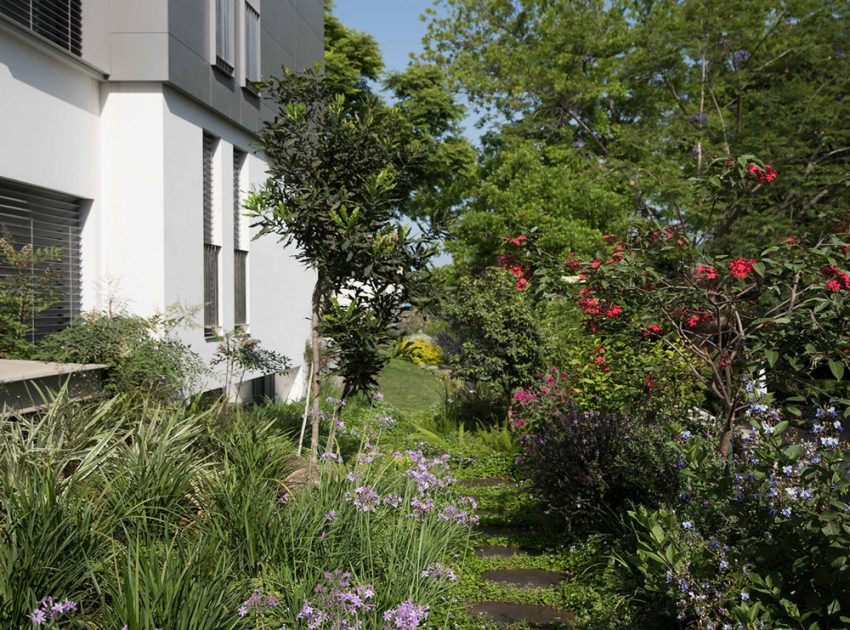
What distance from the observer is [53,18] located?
845cm

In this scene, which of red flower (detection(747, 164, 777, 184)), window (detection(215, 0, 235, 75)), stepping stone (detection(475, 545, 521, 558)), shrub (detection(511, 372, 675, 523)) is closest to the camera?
red flower (detection(747, 164, 777, 184))

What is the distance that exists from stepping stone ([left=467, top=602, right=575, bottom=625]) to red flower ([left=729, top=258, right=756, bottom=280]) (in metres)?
2.79

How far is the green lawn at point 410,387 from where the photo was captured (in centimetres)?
1748

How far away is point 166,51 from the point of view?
914 cm

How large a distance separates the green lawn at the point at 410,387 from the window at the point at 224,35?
728 cm

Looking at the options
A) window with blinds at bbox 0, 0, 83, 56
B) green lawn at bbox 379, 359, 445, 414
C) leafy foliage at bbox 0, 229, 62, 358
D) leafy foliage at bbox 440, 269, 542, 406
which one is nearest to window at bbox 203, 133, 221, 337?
window with blinds at bbox 0, 0, 83, 56

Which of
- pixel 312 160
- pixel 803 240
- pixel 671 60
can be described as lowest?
pixel 803 240

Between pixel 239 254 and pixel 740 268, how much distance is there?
9194 millimetres

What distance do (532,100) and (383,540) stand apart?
21722mm

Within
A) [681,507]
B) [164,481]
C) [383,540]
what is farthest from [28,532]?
[681,507]

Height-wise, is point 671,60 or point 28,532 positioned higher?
point 671,60

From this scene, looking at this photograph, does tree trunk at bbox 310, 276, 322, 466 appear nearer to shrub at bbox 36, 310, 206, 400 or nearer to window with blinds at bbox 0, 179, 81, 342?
shrub at bbox 36, 310, 206, 400

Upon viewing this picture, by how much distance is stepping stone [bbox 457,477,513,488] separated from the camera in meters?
9.12

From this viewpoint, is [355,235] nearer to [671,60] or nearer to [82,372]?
[82,372]
